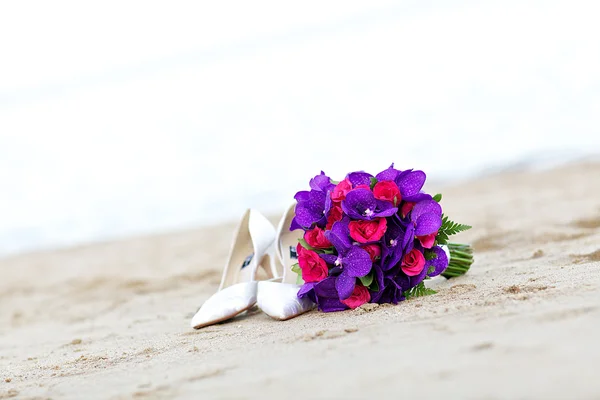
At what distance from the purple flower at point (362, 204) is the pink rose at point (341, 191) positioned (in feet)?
0.13

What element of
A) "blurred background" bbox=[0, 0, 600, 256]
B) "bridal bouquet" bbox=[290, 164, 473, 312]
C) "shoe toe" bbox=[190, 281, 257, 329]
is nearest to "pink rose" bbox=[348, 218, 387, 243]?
"bridal bouquet" bbox=[290, 164, 473, 312]

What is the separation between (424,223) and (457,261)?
62cm

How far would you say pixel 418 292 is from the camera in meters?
2.38

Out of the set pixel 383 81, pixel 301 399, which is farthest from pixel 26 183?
pixel 301 399

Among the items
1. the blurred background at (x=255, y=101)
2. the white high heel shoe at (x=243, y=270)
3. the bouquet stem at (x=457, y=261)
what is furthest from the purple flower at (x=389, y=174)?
the blurred background at (x=255, y=101)

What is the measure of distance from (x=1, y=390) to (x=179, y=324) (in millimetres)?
989

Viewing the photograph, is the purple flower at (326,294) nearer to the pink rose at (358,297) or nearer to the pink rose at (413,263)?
the pink rose at (358,297)

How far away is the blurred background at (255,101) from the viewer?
9430mm

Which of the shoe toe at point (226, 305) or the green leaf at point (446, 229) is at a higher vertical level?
the green leaf at point (446, 229)

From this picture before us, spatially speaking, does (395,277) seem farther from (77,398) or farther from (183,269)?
(183,269)

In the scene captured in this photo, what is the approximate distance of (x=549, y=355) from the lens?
4.44 feet

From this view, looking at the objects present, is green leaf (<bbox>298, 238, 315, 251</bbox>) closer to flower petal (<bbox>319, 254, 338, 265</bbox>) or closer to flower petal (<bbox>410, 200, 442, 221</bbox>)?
flower petal (<bbox>319, 254, 338, 265</bbox>)

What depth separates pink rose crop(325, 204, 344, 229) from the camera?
2371 mm

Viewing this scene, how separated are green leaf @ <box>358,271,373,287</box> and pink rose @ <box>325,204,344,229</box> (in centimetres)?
21
